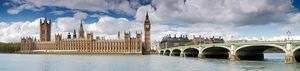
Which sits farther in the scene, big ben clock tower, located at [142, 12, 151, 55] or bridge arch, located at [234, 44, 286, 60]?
big ben clock tower, located at [142, 12, 151, 55]

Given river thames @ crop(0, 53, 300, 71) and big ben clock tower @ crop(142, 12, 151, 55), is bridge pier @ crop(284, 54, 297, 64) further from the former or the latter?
big ben clock tower @ crop(142, 12, 151, 55)

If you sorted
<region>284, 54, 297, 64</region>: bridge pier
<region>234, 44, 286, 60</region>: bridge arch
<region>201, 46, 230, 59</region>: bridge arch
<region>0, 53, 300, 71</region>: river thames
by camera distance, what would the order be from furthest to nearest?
<region>201, 46, 230, 59</region>: bridge arch, <region>234, 44, 286, 60</region>: bridge arch, <region>284, 54, 297, 64</region>: bridge pier, <region>0, 53, 300, 71</region>: river thames

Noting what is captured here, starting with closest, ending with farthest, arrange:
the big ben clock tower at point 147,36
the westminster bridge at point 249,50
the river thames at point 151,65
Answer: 1. the river thames at point 151,65
2. the westminster bridge at point 249,50
3. the big ben clock tower at point 147,36

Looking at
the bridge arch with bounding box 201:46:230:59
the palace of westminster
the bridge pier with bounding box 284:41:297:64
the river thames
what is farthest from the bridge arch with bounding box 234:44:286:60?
the palace of westminster

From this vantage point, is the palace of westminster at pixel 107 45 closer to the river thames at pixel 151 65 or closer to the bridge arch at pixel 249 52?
the bridge arch at pixel 249 52

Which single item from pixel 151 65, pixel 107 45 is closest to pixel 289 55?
pixel 151 65

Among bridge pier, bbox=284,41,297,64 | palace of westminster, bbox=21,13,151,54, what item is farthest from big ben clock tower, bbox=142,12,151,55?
bridge pier, bbox=284,41,297,64

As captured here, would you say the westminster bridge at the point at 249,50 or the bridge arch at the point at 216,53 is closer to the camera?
the westminster bridge at the point at 249,50

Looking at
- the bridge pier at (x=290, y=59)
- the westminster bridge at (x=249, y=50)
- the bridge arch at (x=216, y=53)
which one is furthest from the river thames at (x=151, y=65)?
the bridge arch at (x=216, y=53)

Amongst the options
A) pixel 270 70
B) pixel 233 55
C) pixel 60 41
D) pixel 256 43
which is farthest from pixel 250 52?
pixel 60 41

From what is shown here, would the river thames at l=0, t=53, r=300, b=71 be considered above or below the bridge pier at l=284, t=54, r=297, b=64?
→ below

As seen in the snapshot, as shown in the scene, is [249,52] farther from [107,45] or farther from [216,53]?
[107,45]

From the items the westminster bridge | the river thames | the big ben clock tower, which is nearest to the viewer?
the river thames

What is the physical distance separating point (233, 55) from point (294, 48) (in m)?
16.3
